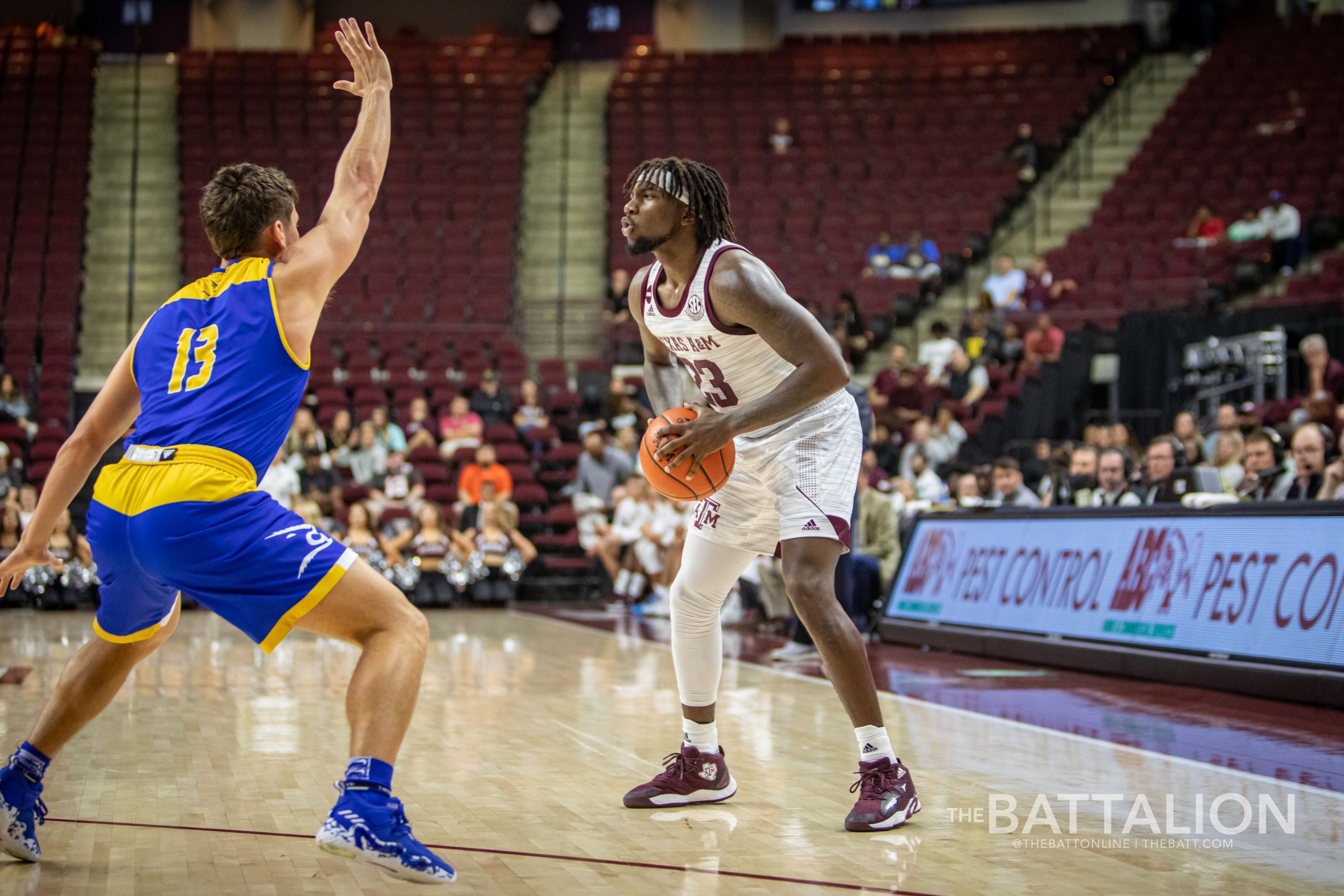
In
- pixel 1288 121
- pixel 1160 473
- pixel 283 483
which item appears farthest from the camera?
pixel 1288 121

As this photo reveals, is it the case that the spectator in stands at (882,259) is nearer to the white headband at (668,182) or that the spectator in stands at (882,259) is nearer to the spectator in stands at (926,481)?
the spectator in stands at (926,481)

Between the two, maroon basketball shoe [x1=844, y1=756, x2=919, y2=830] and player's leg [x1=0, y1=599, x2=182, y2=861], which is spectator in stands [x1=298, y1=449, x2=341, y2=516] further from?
maroon basketball shoe [x1=844, y1=756, x2=919, y2=830]

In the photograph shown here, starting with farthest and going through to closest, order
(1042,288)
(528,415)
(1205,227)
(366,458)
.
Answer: (1205,227), (1042,288), (528,415), (366,458)

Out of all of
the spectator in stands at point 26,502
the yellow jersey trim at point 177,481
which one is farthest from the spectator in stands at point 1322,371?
the spectator in stands at point 26,502

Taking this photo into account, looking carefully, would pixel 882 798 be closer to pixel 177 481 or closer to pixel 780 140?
pixel 177 481

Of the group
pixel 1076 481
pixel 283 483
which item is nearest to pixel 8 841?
pixel 1076 481

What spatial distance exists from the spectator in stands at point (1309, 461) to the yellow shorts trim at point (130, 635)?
19.0ft

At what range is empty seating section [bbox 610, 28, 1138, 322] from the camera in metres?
18.4

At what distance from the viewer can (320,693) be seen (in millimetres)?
6168

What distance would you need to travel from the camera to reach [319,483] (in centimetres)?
1248

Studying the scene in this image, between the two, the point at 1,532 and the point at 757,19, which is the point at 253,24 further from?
the point at 1,532

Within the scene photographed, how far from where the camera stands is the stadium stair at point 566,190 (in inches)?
777

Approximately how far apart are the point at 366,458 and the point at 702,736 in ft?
32.7

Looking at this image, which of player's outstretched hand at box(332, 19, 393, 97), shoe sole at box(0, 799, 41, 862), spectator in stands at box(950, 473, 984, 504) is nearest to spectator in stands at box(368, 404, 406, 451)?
spectator in stands at box(950, 473, 984, 504)
